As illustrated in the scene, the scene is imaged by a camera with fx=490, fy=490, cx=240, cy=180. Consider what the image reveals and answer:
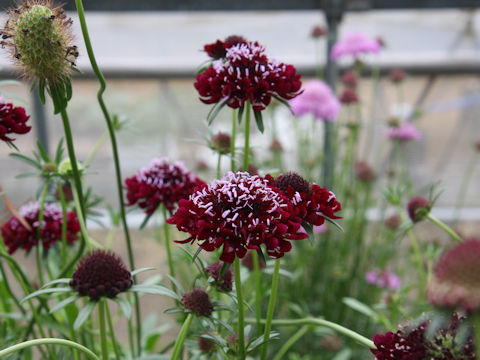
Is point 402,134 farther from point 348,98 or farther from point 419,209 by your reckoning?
point 419,209

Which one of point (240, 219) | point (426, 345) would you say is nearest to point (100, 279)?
point (240, 219)

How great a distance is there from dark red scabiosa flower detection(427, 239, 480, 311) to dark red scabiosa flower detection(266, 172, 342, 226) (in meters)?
0.11

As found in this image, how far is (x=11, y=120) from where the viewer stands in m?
0.46

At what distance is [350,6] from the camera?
1.22m

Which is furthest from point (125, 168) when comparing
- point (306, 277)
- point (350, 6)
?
point (350, 6)

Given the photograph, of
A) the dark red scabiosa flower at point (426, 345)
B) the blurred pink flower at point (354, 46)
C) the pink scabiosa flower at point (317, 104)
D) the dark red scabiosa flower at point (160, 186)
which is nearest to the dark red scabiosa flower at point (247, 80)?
the dark red scabiosa flower at point (160, 186)

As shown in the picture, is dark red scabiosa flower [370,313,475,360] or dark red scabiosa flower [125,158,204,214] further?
dark red scabiosa flower [125,158,204,214]

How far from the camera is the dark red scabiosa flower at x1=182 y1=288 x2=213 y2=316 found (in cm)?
41

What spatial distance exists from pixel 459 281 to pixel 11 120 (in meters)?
0.40

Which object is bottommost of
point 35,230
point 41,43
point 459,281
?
point 35,230

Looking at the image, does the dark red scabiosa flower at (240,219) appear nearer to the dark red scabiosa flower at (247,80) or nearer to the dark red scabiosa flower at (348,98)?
the dark red scabiosa flower at (247,80)

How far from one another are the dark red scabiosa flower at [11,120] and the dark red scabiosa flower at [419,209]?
1.46 ft

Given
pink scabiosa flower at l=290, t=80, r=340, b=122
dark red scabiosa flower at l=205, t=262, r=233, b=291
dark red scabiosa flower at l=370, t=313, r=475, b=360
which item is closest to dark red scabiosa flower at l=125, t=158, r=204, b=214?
dark red scabiosa flower at l=205, t=262, r=233, b=291

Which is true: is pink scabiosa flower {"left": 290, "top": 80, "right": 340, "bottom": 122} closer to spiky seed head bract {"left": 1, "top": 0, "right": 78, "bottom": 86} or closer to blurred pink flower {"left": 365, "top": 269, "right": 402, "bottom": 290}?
blurred pink flower {"left": 365, "top": 269, "right": 402, "bottom": 290}
